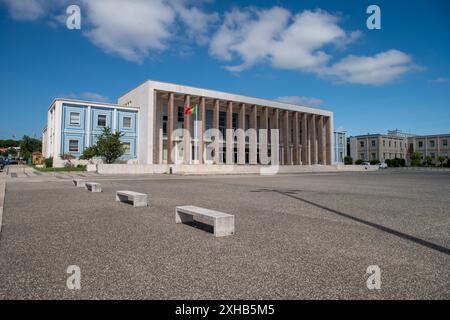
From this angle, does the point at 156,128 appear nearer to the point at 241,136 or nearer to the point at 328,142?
the point at 241,136

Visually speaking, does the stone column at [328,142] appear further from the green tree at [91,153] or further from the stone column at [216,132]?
the green tree at [91,153]

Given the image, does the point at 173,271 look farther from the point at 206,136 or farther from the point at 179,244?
the point at 206,136

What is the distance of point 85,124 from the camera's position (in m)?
40.0

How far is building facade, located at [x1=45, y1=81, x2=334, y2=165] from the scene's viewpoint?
40031 millimetres

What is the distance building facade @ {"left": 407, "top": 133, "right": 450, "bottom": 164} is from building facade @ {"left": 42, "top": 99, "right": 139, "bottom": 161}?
91823 mm

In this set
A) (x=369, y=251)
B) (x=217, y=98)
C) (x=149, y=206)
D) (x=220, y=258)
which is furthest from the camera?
(x=217, y=98)

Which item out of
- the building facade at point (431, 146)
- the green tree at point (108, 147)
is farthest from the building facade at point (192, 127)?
the building facade at point (431, 146)

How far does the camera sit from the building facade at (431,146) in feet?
303

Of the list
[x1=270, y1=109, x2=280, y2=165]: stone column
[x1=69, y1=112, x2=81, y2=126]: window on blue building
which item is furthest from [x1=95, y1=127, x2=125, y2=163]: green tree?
[x1=270, y1=109, x2=280, y2=165]: stone column

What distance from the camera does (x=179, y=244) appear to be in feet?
16.9

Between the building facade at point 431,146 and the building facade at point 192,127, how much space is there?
173 feet

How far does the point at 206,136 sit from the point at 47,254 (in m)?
44.6

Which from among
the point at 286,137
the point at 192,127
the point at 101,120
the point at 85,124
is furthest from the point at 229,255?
the point at 286,137
